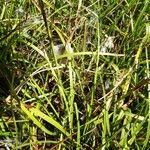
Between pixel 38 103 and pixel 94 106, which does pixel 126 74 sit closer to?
pixel 94 106

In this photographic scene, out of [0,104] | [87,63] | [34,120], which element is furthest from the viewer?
[87,63]

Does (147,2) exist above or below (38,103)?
above

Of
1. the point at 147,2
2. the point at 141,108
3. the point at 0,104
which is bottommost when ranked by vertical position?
the point at 141,108

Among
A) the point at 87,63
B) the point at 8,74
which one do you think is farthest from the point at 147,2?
the point at 8,74

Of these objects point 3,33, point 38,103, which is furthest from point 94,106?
point 3,33

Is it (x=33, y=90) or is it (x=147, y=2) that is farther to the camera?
(x=147, y=2)

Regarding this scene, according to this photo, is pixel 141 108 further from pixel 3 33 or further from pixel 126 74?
pixel 3 33

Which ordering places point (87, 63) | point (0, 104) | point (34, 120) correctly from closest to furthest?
1. point (34, 120)
2. point (0, 104)
3. point (87, 63)
